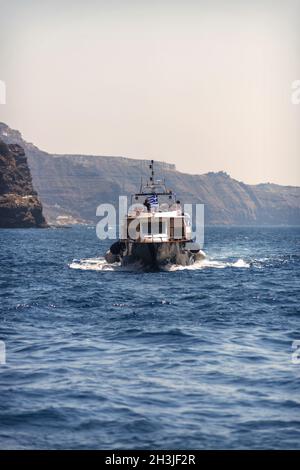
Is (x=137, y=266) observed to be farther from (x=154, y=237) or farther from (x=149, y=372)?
(x=149, y=372)

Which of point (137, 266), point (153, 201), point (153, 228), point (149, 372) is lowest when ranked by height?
point (137, 266)

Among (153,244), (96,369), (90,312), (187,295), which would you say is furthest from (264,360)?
(153,244)

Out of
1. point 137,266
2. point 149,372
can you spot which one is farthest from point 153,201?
point 149,372

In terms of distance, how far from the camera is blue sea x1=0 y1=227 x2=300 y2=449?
47.3 feet

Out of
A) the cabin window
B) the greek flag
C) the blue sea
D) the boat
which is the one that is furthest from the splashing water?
the blue sea

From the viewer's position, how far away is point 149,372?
19.1 m

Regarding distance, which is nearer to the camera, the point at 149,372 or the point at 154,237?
the point at 149,372

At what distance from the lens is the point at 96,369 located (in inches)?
764

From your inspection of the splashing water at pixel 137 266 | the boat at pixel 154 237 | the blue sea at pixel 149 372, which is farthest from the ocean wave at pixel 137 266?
the blue sea at pixel 149 372

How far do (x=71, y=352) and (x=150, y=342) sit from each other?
3.32m

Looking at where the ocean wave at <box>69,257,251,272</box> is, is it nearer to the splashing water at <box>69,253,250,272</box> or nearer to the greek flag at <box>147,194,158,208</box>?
the splashing water at <box>69,253,250,272</box>

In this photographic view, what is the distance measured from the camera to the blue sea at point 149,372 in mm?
14422

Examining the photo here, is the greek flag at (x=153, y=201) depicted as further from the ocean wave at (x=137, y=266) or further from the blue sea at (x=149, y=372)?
the blue sea at (x=149, y=372)

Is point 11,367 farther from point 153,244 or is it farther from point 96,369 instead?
point 153,244
